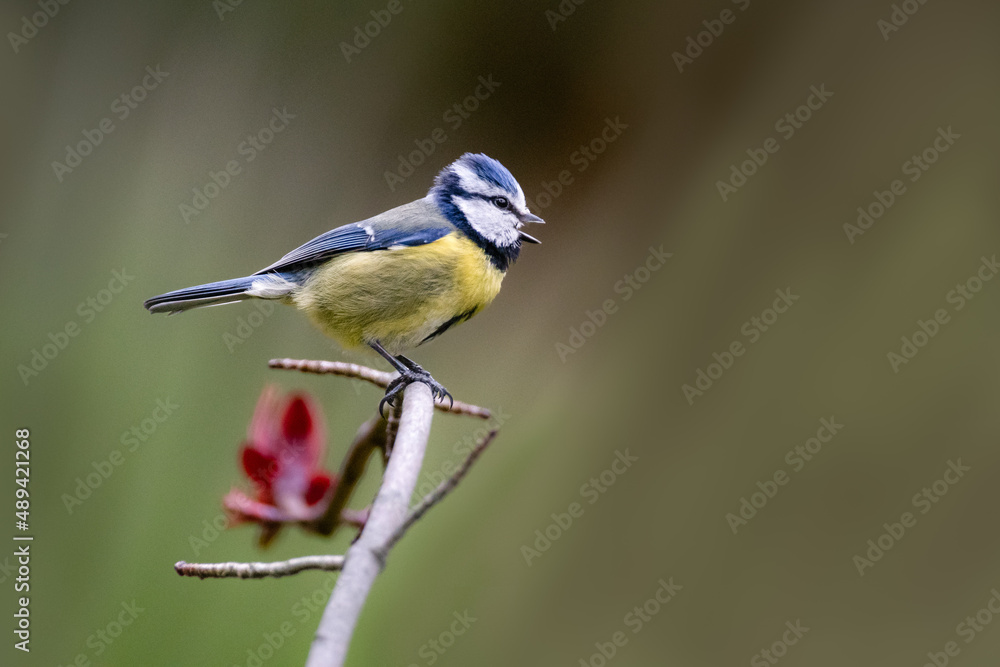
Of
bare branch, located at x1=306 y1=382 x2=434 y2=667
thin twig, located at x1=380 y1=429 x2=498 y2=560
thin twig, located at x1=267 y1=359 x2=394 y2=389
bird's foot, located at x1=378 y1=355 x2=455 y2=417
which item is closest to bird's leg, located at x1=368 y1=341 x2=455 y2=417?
bird's foot, located at x1=378 y1=355 x2=455 y2=417

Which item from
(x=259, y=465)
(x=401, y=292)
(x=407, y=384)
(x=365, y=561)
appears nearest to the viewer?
(x=365, y=561)

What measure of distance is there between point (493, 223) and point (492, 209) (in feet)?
0.09

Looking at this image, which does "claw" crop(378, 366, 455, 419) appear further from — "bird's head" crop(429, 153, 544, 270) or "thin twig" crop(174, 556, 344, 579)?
"thin twig" crop(174, 556, 344, 579)

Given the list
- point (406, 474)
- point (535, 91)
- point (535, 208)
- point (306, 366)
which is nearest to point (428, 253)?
point (306, 366)

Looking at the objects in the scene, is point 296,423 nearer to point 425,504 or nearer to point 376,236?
point 425,504

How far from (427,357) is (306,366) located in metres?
1.04

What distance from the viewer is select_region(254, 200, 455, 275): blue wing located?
132 centimetres

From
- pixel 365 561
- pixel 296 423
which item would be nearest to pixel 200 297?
pixel 296 423

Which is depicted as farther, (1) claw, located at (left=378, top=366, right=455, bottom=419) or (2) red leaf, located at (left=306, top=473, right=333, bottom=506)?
(1) claw, located at (left=378, top=366, right=455, bottom=419)

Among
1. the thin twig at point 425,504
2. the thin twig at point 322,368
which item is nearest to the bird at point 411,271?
the thin twig at point 322,368

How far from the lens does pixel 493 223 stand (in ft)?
4.28

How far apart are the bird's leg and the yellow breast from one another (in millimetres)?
18

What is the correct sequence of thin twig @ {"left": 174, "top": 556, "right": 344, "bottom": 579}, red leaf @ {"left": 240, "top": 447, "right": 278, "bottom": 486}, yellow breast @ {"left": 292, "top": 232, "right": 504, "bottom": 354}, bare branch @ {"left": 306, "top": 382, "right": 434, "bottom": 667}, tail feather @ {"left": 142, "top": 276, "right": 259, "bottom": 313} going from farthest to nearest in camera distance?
1. yellow breast @ {"left": 292, "top": 232, "right": 504, "bottom": 354}
2. tail feather @ {"left": 142, "top": 276, "right": 259, "bottom": 313}
3. red leaf @ {"left": 240, "top": 447, "right": 278, "bottom": 486}
4. thin twig @ {"left": 174, "top": 556, "right": 344, "bottom": 579}
5. bare branch @ {"left": 306, "top": 382, "right": 434, "bottom": 667}

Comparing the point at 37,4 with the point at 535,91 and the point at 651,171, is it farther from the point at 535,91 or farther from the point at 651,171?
the point at 651,171
